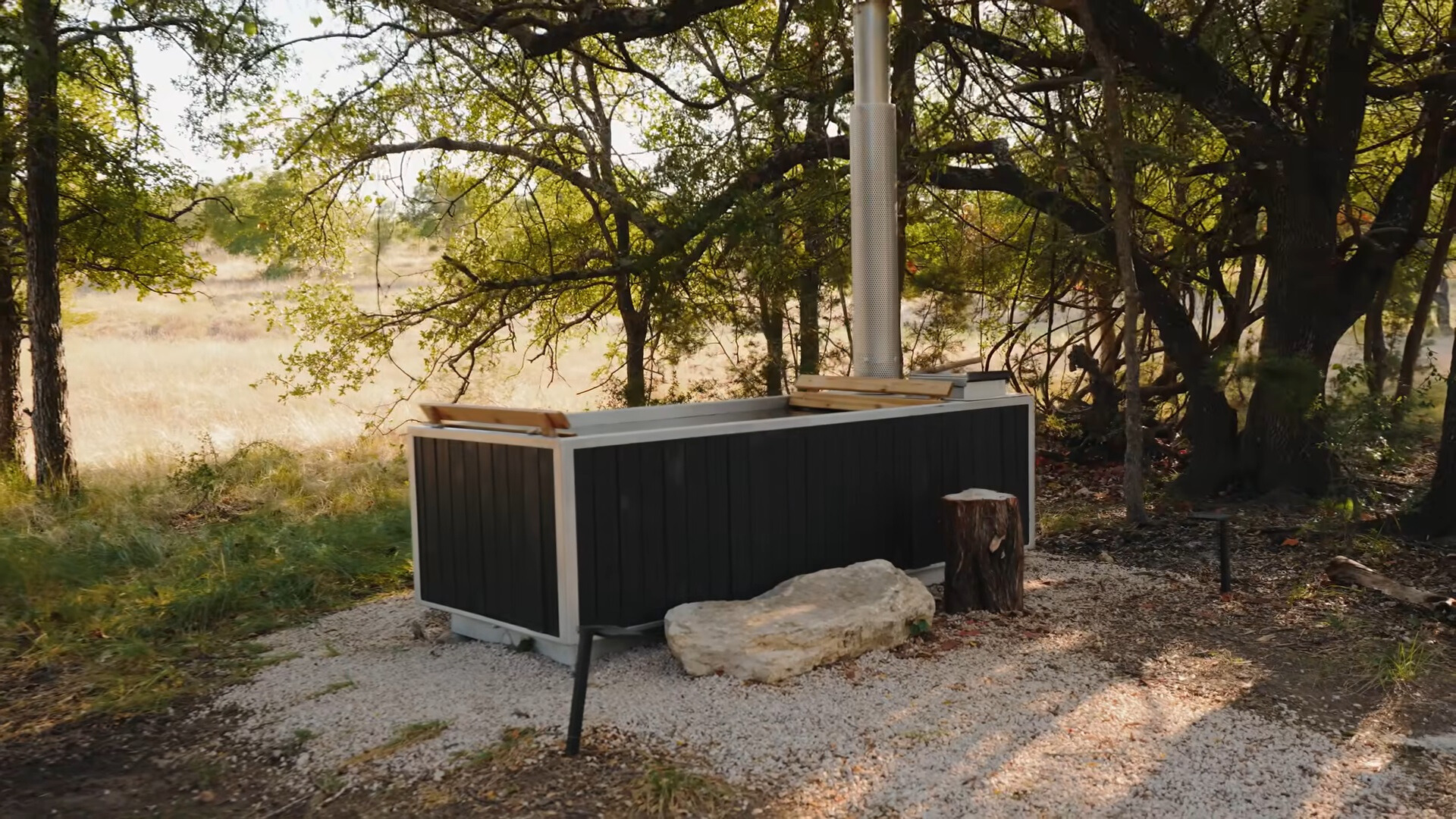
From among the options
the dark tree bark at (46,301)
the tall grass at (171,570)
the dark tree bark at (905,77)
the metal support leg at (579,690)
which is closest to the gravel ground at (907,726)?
the metal support leg at (579,690)

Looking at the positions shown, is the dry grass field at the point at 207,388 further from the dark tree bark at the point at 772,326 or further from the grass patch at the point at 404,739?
the grass patch at the point at 404,739

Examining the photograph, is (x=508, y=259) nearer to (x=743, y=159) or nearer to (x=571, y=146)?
(x=571, y=146)

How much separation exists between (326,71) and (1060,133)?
204 inches

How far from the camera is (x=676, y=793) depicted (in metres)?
3.46

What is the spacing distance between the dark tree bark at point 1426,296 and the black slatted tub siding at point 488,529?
20.5ft

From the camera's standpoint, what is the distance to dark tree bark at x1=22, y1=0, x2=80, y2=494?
336 inches

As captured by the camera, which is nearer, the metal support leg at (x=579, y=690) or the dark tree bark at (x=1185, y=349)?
the metal support leg at (x=579, y=690)

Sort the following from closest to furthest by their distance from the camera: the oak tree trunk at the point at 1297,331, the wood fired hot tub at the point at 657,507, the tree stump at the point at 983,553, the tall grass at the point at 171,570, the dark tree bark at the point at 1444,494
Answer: the wood fired hot tub at the point at 657,507 → the tall grass at the point at 171,570 → the tree stump at the point at 983,553 → the dark tree bark at the point at 1444,494 → the oak tree trunk at the point at 1297,331

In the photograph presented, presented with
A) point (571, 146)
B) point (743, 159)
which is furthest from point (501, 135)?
point (743, 159)

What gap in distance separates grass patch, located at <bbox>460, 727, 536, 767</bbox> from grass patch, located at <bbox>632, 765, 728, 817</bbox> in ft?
1.71

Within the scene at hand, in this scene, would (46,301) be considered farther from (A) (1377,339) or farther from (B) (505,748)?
(A) (1377,339)

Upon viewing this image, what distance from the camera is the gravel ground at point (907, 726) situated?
137 inches

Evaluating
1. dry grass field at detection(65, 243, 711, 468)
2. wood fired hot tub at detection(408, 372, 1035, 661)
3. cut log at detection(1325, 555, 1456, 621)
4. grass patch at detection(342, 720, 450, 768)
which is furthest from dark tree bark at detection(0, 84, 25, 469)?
Answer: cut log at detection(1325, 555, 1456, 621)

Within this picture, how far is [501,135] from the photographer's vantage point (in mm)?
10562
